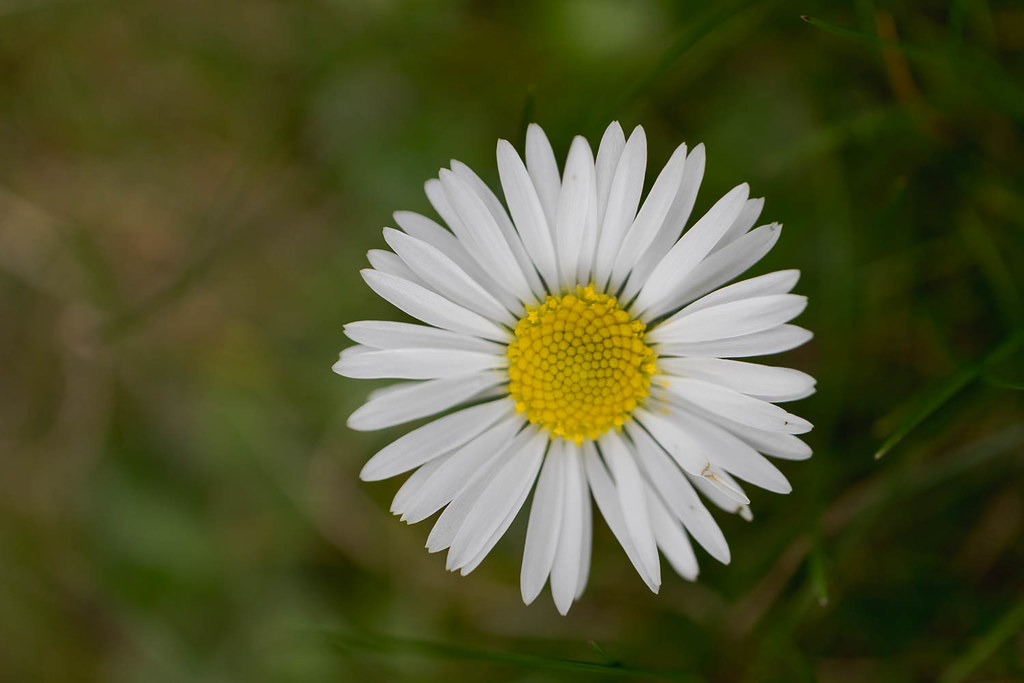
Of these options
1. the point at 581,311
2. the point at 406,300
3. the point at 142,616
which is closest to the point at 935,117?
the point at 581,311

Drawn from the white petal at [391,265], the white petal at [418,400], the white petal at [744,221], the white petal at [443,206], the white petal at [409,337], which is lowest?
the white petal at [418,400]

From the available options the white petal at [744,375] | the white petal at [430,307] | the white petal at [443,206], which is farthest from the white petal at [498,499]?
the white petal at [443,206]

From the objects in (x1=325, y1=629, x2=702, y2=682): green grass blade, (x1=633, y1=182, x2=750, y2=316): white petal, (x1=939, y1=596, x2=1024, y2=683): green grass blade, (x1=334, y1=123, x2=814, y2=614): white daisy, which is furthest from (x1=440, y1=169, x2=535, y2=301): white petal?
(x1=939, y1=596, x2=1024, y2=683): green grass blade

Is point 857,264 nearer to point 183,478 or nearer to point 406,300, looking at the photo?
point 406,300

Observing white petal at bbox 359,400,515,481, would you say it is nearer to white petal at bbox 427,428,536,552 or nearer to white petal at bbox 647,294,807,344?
white petal at bbox 427,428,536,552

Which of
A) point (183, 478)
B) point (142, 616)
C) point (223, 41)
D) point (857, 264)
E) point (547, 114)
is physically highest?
point (223, 41)

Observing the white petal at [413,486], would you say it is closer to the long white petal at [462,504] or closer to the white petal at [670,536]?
the long white petal at [462,504]
